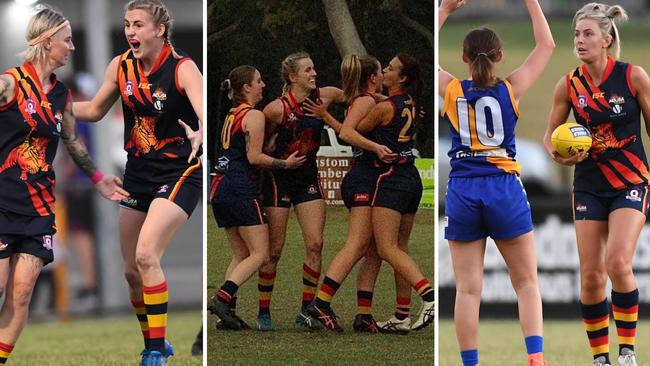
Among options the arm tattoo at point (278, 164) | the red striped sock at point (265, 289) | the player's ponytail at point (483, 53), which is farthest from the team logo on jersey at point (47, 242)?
the player's ponytail at point (483, 53)

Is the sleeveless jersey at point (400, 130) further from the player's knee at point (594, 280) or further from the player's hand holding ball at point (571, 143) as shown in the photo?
the player's knee at point (594, 280)

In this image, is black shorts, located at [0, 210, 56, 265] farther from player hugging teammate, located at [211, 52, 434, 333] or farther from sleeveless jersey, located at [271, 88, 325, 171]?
sleeveless jersey, located at [271, 88, 325, 171]

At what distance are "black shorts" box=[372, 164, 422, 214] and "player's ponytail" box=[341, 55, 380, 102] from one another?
466 millimetres

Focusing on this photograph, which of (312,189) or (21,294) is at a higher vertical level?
(312,189)

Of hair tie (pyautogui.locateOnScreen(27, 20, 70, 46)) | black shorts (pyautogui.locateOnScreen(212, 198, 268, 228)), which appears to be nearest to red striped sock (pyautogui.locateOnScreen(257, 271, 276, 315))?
black shorts (pyautogui.locateOnScreen(212, 198, 268, 228))

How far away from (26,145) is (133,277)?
1.12 m

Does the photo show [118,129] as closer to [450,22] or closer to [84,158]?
[450,22]

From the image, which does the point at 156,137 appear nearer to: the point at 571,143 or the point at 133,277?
the point at 133,277

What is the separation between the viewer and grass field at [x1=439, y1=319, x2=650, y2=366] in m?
9.01

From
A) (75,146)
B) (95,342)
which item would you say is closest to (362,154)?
(75,146)

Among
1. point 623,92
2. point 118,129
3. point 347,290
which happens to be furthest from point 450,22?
point 347,290

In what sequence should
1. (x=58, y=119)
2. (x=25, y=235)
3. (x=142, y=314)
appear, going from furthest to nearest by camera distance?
(x=142, y=314) < (x=58, y=119) < (x=25, y=235)

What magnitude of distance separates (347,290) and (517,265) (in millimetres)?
899

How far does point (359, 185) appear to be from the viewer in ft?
21.6
